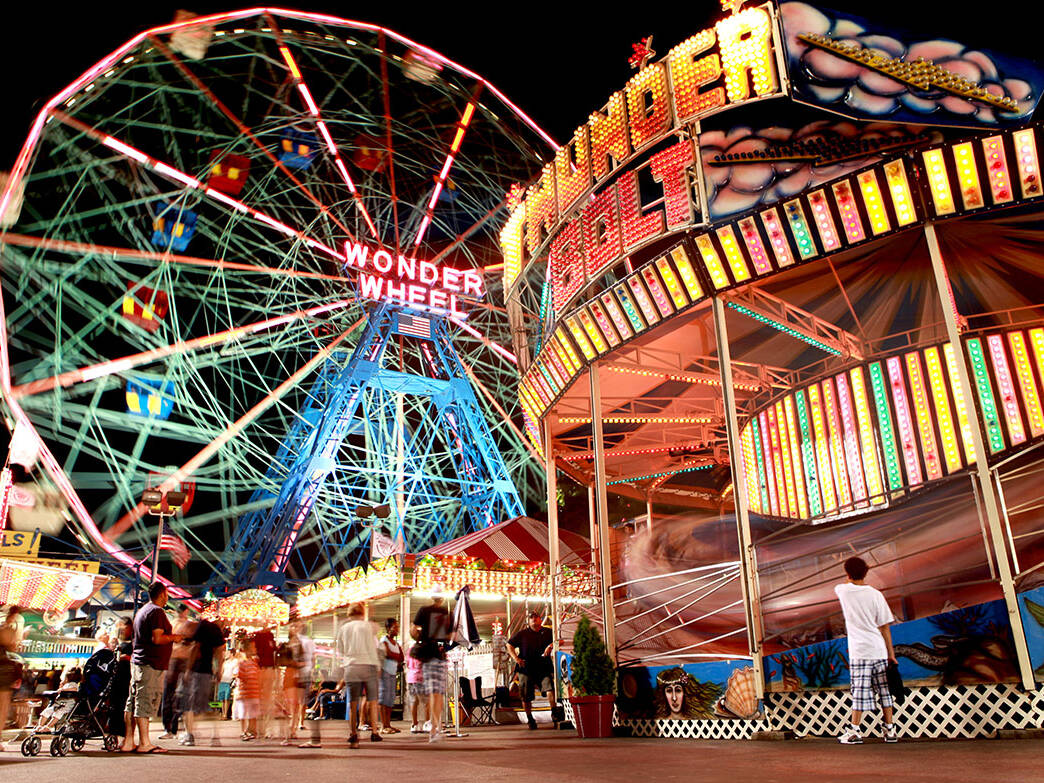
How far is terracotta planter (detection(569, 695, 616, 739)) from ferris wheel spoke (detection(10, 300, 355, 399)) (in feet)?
57.7

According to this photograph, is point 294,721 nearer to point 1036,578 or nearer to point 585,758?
point 585,758

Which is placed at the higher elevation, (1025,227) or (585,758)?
(1025,227)

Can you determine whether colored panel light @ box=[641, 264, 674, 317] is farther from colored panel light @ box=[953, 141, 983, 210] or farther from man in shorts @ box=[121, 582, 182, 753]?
man in shorts @ box=[121, 582, 182, 753]

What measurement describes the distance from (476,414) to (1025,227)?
1983 cm

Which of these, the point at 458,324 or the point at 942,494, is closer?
the point at 942,494

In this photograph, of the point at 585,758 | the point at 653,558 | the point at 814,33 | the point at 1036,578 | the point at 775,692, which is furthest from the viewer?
the point at 653,558

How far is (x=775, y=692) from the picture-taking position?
811 centimetres

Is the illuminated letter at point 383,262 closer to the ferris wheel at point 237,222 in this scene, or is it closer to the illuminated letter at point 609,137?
the ferris wheel at point 237,222

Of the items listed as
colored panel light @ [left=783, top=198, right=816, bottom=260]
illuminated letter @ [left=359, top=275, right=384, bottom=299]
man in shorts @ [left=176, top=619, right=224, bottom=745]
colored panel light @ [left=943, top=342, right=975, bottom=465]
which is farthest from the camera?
illuminated letter @ [left=359, top=275, right=384, bottom=299]

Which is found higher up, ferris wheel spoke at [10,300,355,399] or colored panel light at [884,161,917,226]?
ferris wheel spoke at [10,300,355,399]

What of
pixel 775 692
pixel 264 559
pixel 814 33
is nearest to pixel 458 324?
pixel 264 559

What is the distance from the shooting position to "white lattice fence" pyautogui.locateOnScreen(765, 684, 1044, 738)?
667cm

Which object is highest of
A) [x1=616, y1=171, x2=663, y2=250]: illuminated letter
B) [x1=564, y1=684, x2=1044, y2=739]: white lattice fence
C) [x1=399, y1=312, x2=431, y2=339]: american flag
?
[x1=399, y1=312, x2=431, y2=339]: american flag

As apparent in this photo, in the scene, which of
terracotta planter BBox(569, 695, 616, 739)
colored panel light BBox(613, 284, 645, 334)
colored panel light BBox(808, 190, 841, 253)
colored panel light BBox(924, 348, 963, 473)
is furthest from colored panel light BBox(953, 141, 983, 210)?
terracotta planter BBox(569, 695, 616, 739)
